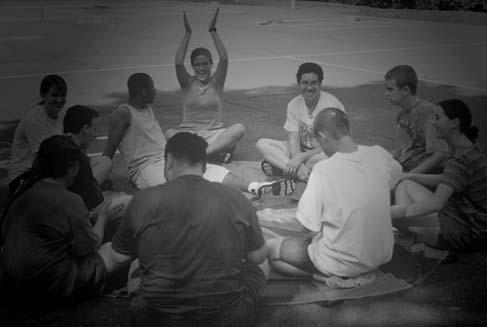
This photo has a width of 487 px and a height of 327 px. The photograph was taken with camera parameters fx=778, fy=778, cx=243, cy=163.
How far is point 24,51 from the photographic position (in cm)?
1609

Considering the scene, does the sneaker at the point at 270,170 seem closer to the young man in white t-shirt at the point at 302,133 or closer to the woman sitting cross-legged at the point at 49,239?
the young man in white t-shirt at the point at 302,133

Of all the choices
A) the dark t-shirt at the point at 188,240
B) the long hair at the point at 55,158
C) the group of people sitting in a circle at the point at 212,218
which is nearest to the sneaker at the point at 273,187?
the group of people sitting in a circle at the point at 212,218

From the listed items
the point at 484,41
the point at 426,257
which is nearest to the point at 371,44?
the point at 484,41

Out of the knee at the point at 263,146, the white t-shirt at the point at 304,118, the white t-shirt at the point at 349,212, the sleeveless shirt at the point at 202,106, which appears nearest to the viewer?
the white t-shirt at the point at 349,212

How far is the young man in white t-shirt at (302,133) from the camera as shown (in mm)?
6297

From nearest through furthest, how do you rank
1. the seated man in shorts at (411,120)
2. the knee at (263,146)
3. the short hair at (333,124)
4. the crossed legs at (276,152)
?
1. the short hair at (333,124)
2. the seated man in shorts at (411,120)
3. the crossed legs at (276,152)
4. the knee at (263,146)

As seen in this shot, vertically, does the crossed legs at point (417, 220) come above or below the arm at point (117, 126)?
below

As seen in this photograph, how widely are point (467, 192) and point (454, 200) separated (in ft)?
0.32

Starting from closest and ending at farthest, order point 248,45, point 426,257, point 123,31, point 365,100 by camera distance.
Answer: point 426,257 → point 365,100 → point 248,45 → point 123,31

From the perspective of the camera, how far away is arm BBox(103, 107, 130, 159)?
6.06 meters

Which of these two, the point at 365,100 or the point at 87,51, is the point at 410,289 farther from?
the point at 87,51

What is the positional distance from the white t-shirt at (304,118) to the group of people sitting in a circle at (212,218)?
0.71 metres

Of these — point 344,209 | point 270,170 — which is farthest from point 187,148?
point 270,170

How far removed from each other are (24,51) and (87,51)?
1321 mm
